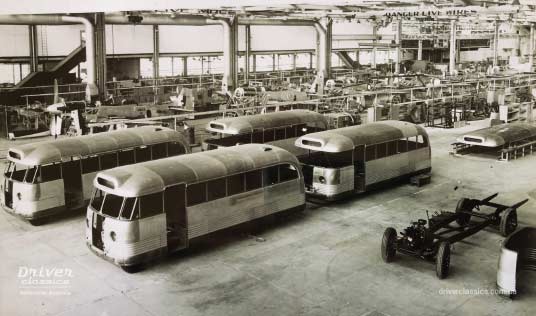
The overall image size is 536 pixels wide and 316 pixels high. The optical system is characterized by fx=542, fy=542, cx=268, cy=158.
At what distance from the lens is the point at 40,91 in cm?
3312

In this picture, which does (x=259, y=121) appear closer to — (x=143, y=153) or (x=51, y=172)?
(x=143, y=153)

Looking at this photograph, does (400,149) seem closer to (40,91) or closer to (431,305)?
(431,305)

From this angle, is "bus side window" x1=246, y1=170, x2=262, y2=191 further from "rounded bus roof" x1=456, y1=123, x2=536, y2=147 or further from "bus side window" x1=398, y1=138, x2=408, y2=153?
"rounded bus roof" x1=456, y1=123, x2=536, y2=147

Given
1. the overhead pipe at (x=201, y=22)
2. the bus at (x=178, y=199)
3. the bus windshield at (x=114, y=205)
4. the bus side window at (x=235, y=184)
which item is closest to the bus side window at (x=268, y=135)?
the bus at (x=178, y=199)

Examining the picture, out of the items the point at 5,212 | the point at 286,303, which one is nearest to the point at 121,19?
the point at 5,212

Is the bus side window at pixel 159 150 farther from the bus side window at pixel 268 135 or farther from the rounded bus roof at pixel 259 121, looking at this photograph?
the bus side window at pixel 268 135

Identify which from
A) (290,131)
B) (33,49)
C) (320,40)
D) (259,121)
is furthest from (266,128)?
(320,40)

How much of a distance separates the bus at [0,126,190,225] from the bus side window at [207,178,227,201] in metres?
3.84

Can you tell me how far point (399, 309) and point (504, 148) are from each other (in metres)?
14.3

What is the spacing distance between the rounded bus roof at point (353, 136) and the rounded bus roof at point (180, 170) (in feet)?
7.05

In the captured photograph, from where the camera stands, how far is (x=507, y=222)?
12117mm

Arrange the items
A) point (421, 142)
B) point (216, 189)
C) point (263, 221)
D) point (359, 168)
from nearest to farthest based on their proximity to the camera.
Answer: point (216, 189) → point (263, 221) → point (359, 168) → point (421, 142)

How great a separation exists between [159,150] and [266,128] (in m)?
4.07

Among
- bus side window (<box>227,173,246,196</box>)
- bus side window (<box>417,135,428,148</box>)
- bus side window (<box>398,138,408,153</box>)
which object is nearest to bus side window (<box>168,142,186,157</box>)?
bus side window (<box>227,173,246,196</box>)
